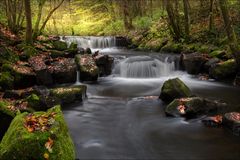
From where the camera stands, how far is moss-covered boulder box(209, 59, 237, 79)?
14.9m

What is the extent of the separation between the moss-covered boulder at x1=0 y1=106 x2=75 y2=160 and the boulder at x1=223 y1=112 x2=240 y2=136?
4.91 meters

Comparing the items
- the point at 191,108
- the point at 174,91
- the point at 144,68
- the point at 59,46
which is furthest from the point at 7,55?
the point at 191,108

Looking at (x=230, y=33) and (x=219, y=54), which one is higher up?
(x=230, y=33)

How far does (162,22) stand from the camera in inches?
1109

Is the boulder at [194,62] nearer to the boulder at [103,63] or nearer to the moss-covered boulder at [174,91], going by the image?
the boulder at [103,63]

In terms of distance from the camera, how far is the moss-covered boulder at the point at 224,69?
1491cm

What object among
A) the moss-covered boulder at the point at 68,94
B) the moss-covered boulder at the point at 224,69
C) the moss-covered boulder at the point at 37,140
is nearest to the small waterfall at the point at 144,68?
the moss-covered boulder at the point at 224,69

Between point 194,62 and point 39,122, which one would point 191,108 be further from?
point 194,62

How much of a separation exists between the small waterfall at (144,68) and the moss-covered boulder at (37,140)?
12.2 m

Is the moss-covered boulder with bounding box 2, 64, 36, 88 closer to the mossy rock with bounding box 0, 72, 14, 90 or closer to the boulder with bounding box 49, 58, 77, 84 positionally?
the mossy rock with bounding box 0, 72, 14, 90

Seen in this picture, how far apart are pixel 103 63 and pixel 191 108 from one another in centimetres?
831

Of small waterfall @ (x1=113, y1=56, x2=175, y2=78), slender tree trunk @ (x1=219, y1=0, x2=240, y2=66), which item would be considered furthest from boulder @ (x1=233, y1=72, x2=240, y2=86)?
small waterfall @ (x1=113, y1=56, x2=175, y2=78)

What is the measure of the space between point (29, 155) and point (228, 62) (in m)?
12.3

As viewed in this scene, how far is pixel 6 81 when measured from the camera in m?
12.7
